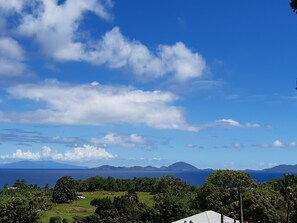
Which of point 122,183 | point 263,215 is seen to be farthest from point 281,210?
point 122,183

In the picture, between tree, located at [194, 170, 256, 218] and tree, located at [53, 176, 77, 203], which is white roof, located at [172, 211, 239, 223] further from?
tree, located at [53, 176, 77, 203]

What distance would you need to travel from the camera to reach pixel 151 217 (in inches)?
2432

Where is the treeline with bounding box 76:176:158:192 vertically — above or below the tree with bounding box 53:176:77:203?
above

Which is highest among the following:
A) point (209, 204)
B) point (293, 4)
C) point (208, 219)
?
point (293, 4)

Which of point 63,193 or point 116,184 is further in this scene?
point 116,184

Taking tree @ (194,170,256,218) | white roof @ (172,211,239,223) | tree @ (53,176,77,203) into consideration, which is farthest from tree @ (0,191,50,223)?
tree @ (53,176,77,203)

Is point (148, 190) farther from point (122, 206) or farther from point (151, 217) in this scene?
point (151, 217)

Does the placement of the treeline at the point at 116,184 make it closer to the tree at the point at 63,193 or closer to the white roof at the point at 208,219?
the tree at the point at 63,193

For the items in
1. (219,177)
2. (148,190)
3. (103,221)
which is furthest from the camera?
(148,190)

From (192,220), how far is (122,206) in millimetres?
31154

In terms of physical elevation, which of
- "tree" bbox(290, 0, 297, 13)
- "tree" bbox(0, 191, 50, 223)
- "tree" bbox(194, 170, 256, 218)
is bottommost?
"tree" bbox(0, 191, 50, 223)

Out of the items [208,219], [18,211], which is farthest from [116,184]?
[208,219]

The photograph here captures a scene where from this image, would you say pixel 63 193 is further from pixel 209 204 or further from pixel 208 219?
pixel 208 219

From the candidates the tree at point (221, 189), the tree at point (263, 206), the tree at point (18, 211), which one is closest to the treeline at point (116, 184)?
the tree at point (221, 189)
